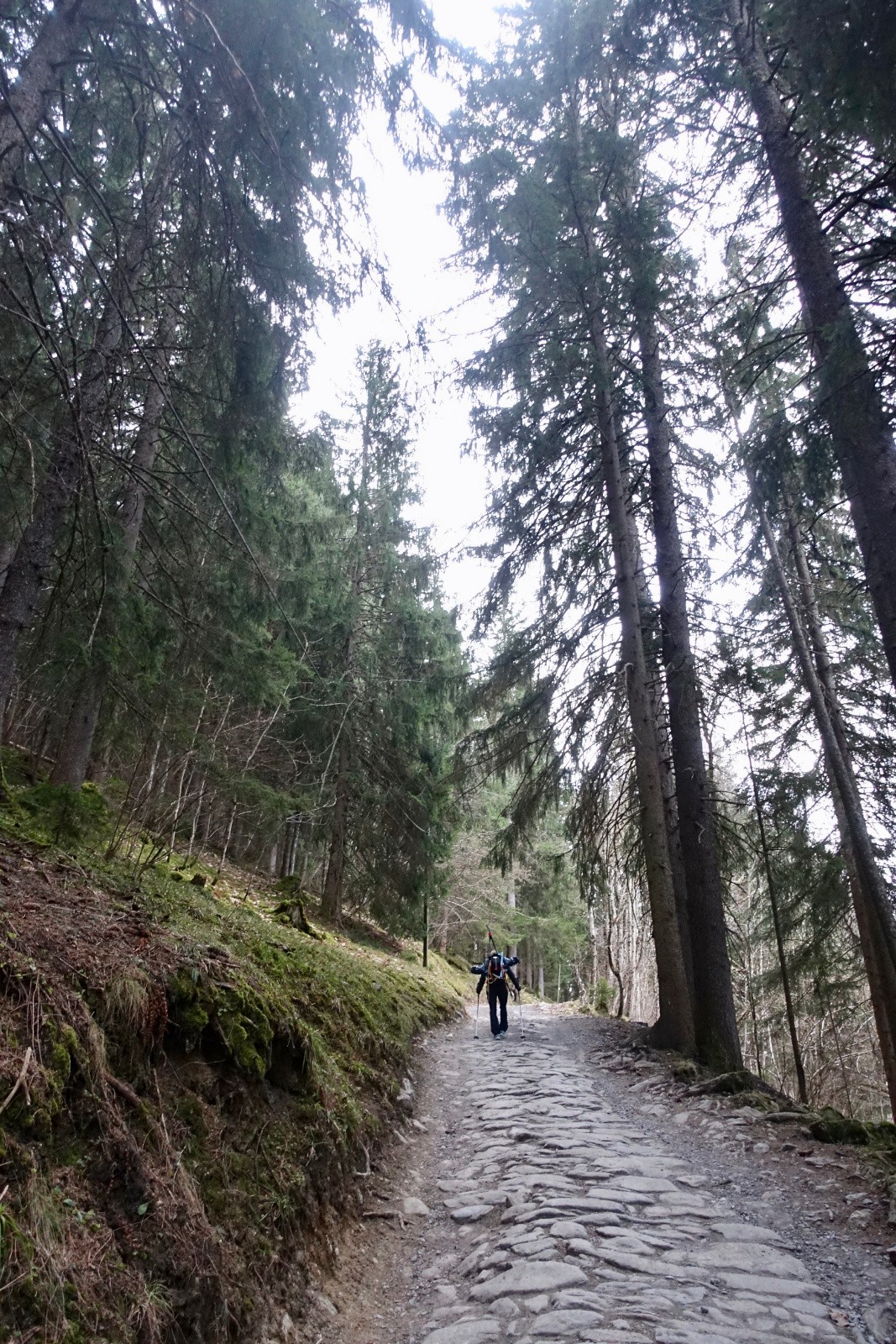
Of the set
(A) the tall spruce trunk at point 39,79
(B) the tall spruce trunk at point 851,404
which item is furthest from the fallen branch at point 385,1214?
(A) the tall spruce trunk at point 39,79

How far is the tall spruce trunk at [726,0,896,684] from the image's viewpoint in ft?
14.9

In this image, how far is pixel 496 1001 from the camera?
462 inches

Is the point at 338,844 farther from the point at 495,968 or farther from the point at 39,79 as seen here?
the point at 39,79

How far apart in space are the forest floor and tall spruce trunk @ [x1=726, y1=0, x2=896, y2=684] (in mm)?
3292

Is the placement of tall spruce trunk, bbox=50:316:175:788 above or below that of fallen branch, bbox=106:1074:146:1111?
above

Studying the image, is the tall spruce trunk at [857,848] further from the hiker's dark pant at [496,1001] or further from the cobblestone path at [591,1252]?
the hiker's dark pant at [496,1001]

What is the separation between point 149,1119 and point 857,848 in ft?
30.3

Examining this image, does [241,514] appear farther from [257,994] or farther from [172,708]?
[257,994]

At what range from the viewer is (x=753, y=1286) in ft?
9.87

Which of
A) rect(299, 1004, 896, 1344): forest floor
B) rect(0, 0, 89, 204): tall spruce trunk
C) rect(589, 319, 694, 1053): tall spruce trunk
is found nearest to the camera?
rect(299, 1004, 896, 1344): forest floor

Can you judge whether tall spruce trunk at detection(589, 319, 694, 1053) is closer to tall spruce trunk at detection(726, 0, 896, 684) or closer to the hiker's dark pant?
the hiker's dark pant

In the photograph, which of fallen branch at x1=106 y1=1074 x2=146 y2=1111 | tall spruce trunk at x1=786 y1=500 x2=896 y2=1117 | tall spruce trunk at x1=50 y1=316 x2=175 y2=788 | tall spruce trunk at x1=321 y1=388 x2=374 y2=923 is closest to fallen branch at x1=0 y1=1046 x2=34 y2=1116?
fallen branch at x1=106 y1=1074 x2=146 y2=1111

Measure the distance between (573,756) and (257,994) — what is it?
793 centimetres

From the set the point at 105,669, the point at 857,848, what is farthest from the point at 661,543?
the point at 105,669
